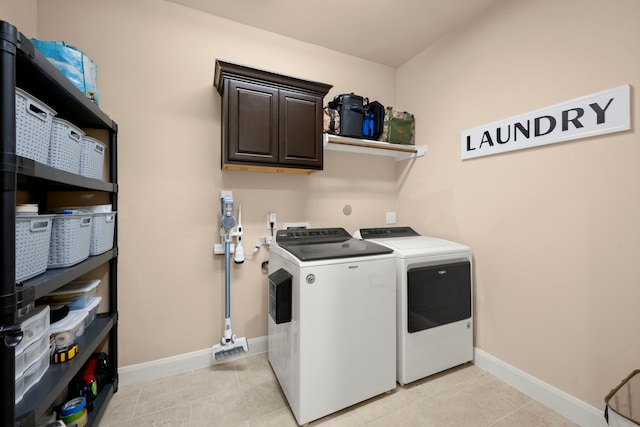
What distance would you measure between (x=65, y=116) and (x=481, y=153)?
283 centimetres

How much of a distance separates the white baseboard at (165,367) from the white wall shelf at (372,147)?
1.98 meters

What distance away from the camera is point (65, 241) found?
1.19 m

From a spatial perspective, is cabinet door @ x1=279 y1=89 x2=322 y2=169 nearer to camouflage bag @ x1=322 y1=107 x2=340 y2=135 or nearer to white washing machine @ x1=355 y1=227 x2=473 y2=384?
camouflage bag @ x1=322 y1=107 x2=340 y2=135

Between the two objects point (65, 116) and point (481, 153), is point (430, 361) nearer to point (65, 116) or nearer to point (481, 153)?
point (481, 153)

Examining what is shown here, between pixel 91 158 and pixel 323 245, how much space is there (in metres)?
1.48

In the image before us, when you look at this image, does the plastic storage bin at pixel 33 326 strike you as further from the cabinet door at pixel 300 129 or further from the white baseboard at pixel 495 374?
the cabinet door at pixel 300 129

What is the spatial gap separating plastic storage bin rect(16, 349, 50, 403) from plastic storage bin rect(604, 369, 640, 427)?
7.95 ft

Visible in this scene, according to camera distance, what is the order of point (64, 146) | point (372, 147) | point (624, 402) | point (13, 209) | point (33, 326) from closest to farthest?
1. point (13, 209)
2. point (33, 326)
3. point (64, 146)
4. point (624, 402)
5. point (372, 147)

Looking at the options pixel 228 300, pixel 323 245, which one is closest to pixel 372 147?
pixel 323 245

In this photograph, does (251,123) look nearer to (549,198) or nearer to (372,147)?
(372,147)

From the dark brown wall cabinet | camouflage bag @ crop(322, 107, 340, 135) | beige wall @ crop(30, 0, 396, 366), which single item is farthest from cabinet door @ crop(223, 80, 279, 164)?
camouflage bag @ crop(322, 107, 340, 135)

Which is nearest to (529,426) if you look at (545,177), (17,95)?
(545,177)

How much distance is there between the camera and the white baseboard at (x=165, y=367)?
187 cm

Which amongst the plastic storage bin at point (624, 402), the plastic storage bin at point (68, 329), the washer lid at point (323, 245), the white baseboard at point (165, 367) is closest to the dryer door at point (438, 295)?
the washer lid at point (323, 245)
